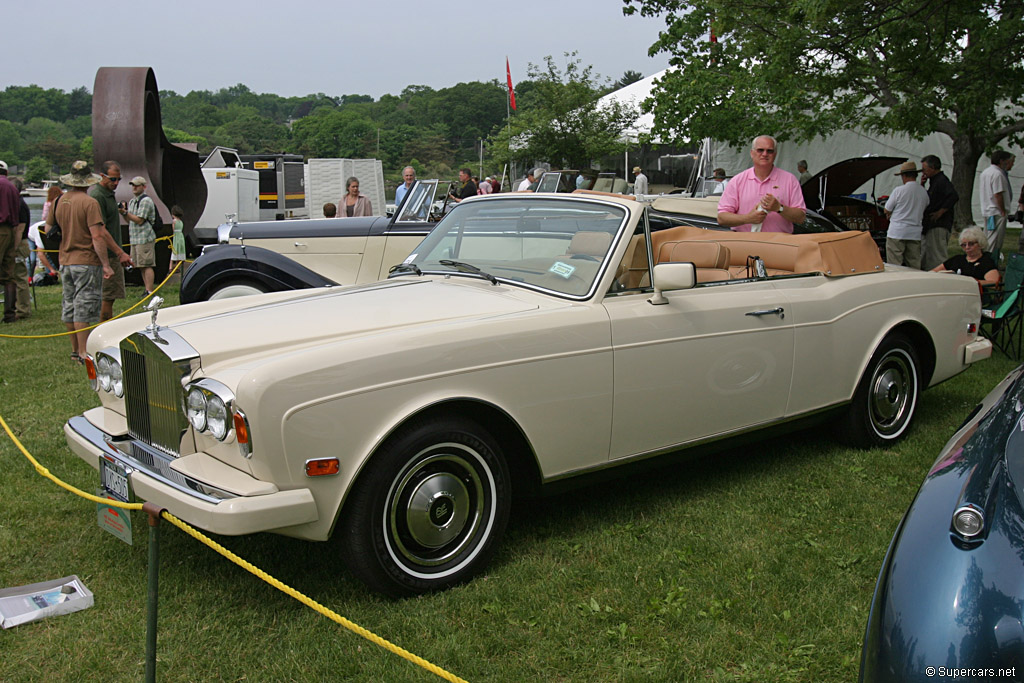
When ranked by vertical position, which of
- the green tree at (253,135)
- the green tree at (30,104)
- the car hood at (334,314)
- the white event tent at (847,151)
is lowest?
the car hood at (334,314)

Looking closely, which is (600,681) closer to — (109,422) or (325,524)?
(325,524)

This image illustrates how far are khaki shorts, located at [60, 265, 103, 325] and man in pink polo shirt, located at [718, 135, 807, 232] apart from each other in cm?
588

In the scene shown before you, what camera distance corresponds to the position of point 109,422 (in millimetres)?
3895

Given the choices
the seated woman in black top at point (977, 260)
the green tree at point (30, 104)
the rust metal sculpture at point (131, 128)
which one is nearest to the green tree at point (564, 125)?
the rust metal sculpture at point (131, 128)

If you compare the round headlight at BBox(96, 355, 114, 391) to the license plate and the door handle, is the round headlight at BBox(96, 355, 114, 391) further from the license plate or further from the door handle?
the door handle

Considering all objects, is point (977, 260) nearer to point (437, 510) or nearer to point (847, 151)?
point (437, 510)

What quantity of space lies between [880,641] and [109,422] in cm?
333

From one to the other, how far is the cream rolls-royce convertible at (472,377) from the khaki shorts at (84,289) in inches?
176

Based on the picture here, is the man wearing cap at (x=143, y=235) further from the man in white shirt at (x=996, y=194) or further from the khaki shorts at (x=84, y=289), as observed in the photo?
the man in white shirt at (x=996, y=194)

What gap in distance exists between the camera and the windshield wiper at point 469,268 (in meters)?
4.28

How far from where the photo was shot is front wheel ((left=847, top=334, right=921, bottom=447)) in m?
5.21

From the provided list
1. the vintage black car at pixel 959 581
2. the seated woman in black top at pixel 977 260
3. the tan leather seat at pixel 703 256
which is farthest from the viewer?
the seated woman in black top at pixel 977 260

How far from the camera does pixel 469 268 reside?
4.43 m

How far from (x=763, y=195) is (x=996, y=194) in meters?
6.68
